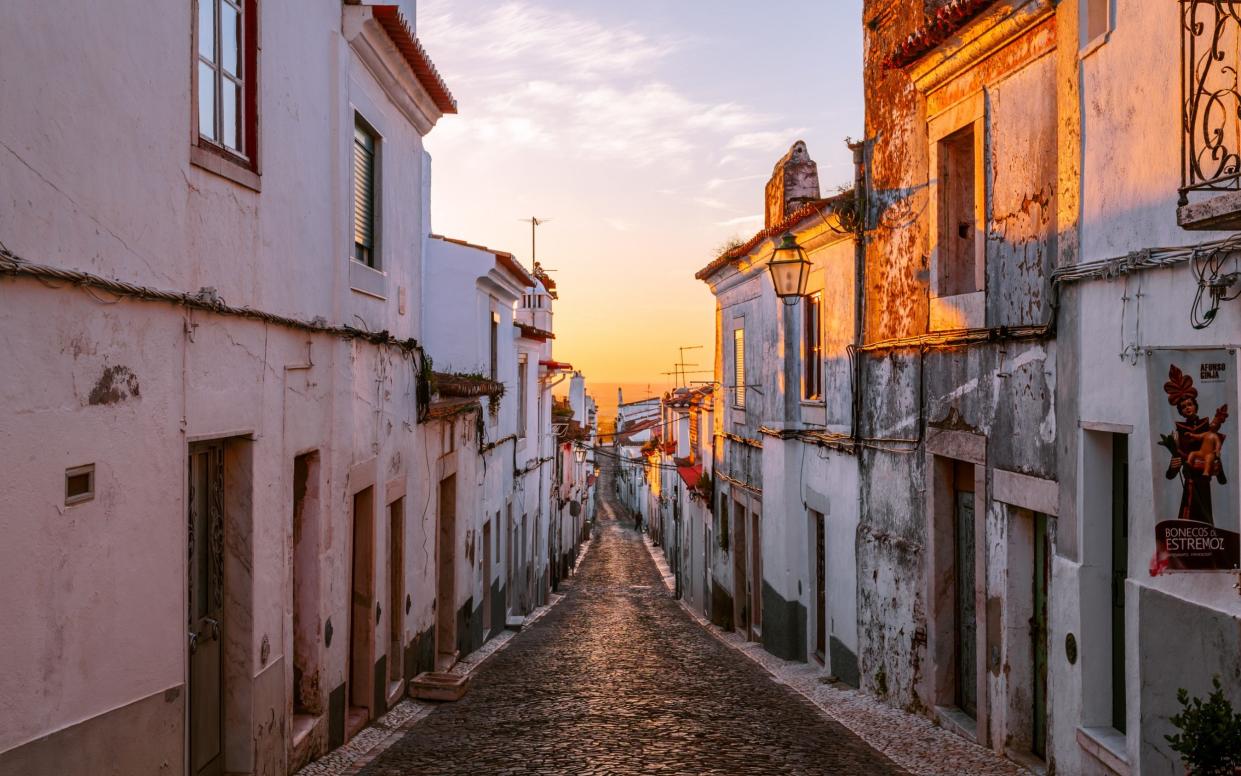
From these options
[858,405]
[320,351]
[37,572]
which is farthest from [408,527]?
[37,572]

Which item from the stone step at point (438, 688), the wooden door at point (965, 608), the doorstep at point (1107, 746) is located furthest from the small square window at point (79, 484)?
the wooden door at point (965, 608)

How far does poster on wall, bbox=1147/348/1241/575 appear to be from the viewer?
18.9ft

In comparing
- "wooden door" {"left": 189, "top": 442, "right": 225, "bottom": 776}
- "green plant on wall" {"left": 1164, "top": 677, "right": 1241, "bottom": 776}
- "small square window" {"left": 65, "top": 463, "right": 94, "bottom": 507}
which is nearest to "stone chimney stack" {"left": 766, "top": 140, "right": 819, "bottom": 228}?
"wooden door" {"left": 189, "top": 442, "right": 225, "bottom": 776}

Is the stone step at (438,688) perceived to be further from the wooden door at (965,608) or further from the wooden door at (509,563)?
the wooden door at (509,563)

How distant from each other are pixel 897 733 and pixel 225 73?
752cm

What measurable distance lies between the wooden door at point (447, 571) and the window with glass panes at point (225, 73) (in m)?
8.33

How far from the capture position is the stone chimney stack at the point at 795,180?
18422 mm

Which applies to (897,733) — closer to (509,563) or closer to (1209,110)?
(1209,110)

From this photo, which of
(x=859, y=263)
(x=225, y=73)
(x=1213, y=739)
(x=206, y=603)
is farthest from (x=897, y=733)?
(x=225, y=73)

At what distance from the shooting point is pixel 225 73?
22.1 feet

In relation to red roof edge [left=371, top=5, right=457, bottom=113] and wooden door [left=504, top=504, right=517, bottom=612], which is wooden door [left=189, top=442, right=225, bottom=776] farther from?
wooden door [left=504, top=504, right=517, bottom=612]

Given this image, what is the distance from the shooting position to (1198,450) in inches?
236

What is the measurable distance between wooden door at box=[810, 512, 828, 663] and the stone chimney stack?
5500 mm

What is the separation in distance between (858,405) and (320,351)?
6650 mm
